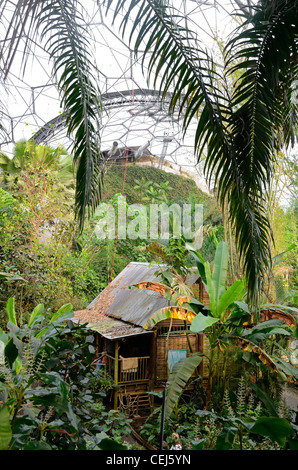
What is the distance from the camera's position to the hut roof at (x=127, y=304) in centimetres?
712

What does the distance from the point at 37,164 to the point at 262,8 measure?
7.24 meters

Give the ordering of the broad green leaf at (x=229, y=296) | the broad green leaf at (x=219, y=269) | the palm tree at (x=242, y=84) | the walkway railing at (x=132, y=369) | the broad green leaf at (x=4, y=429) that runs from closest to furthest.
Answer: the broad green leaf at (x=4, y=429) → the palm tree at (x=242, y=84) → the broad green leaf at (x=229, y=296) → the broad green leaf at (x=219, y=269) → the walkway railing at (x=132, y=369)

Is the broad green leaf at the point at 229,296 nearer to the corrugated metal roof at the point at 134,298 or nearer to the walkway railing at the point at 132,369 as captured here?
the corrugated metal roof at the point at 134,298

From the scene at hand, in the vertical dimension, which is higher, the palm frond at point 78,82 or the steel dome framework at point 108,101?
the steel dome framework at point 108,101

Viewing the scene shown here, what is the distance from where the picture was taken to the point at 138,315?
731 centimetres

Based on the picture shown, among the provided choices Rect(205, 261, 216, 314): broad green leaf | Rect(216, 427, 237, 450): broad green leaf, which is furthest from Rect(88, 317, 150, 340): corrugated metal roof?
Rect(216, 427, 237, 450): broad green leaf

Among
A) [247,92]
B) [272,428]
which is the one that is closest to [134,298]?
[247,92]

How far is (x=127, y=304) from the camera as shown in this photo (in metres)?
8.14

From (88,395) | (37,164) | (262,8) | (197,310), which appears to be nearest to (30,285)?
(37,164)

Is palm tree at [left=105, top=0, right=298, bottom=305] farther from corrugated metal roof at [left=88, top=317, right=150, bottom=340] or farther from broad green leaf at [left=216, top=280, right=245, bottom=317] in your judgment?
corrugated metal roof at [left=88, top=317, right=150, bottom=340]

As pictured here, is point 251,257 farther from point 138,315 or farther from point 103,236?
point 103,236

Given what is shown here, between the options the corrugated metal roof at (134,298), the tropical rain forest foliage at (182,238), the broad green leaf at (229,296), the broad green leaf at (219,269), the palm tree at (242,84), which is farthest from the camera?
the corrugated metal roof at (134,298)

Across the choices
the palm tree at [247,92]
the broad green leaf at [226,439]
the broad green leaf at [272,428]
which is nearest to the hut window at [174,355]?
the palm tree at [247,92]

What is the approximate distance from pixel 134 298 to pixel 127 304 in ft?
0.65
